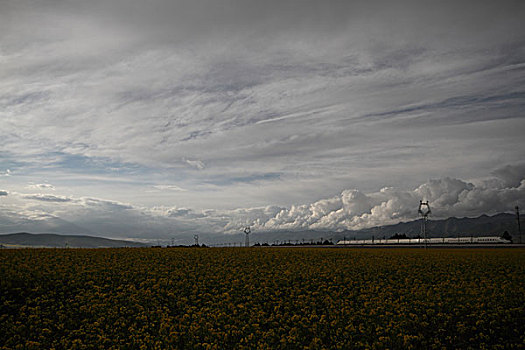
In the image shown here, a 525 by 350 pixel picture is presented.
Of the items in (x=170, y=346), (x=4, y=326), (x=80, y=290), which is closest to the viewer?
(x=170, y=346)

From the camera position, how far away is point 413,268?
135 feet

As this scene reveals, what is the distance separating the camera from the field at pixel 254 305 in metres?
21.2

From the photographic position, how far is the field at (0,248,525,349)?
2119 centimetres

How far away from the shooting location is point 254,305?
26.3m

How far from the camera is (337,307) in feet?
85.5

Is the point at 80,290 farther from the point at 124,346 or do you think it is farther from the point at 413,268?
the point at 413,268

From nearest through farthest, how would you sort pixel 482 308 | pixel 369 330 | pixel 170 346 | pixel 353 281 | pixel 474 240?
1. pixel 170 346
2. pixel 369 330
3. pixel 482 308
4. pixel 353 281
5. pixel 474 240

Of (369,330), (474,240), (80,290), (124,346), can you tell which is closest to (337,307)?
(369,330)

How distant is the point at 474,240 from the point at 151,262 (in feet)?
289

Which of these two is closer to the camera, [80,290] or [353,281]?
[80,290]

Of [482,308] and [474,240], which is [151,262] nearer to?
[482,308]

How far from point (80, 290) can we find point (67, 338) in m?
8.35

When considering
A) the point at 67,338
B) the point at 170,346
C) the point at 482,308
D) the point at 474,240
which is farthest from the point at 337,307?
the point at 474,240

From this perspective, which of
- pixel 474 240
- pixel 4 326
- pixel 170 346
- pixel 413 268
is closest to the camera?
pixel 170 346
